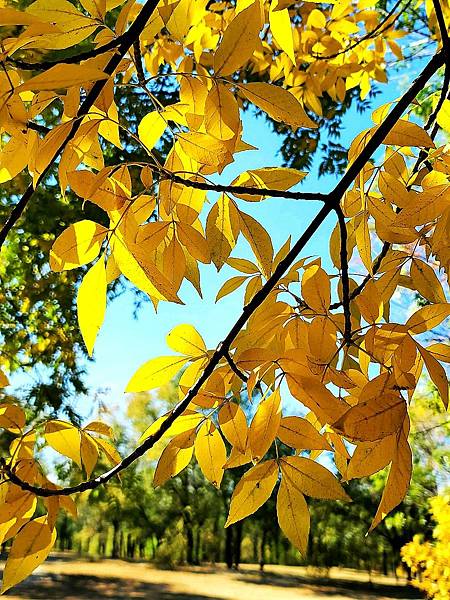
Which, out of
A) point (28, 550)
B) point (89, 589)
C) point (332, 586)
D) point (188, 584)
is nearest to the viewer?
point (28, 550)

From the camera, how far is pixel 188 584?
6164mm

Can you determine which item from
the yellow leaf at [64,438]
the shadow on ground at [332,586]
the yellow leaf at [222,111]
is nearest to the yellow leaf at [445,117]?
the yellow leaf at [222,111]

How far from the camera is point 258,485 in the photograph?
25cm

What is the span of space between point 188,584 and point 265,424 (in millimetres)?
6592

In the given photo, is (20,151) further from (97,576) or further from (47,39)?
(97,576)

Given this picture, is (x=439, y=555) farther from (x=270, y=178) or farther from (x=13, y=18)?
(x=13, y=18)

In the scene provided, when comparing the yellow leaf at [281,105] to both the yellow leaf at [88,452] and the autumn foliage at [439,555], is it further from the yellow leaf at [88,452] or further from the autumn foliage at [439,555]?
the autumn foliage at [439,555]

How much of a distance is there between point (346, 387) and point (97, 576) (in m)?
6.44

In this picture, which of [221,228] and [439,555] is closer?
[221,228]

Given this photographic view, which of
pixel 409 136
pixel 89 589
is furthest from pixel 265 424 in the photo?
pixel 89 589

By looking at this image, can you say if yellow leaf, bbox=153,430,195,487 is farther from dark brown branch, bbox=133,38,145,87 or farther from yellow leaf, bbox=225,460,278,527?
dark brown branch, bbox=133,38,145,87

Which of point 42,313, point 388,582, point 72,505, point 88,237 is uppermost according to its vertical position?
point 42,313

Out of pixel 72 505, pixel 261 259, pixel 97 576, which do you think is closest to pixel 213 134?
pixel 261 259

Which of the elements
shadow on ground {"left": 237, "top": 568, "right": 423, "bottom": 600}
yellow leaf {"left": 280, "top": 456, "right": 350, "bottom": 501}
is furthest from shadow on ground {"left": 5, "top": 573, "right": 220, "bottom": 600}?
yellow leaf {"left": 280, "top": 456, "right": 350, "bottom": 501}
